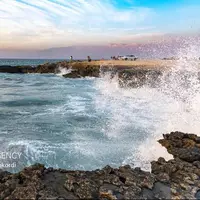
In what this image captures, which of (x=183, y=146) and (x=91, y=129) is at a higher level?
(x=183, y=146)

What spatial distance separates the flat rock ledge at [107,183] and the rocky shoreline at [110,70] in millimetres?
26083

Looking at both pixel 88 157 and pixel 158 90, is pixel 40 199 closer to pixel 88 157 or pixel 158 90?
pixel 88 157

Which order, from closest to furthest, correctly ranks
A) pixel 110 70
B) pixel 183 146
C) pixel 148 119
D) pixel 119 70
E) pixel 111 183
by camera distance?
1. pixel 111 183
2. pixel 183 146
3. pixel 148 119
4. pixel 119 70
5. pixel 110 70

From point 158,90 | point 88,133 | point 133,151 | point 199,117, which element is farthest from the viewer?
point 158,90

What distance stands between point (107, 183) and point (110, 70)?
44451mm

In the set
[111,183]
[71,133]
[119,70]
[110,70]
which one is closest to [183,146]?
[111,183]

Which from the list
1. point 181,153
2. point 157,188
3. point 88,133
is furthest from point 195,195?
point 88,133

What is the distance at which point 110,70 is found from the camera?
2005 inches

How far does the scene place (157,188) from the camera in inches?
274

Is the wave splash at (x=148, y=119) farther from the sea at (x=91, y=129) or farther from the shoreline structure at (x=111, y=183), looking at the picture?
the shoreline structure at (x=111, y=183)

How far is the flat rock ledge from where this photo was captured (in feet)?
21.2

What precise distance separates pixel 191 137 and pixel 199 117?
6.13 metres

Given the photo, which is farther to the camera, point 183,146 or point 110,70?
point 110,70

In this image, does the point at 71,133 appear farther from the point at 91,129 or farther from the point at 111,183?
the point at 111,183
